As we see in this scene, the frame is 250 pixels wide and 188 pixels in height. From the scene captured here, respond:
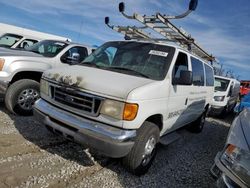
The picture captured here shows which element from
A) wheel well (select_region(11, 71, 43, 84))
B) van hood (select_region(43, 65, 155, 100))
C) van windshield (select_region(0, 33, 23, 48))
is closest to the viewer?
van hood (select_region(43, 65, 155, 100))

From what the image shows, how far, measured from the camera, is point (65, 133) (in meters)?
3.74

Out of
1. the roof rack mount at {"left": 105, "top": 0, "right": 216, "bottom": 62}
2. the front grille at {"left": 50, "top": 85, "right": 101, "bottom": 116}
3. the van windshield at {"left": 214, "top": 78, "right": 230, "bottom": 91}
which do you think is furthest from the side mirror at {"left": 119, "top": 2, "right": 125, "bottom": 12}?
the van windshield at {"left": 214, "top": 78, "right": 230, "bottom": 91}

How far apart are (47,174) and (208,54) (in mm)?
→ 6067

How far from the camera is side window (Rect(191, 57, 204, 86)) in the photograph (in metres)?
5.82

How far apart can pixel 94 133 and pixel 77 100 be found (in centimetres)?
58

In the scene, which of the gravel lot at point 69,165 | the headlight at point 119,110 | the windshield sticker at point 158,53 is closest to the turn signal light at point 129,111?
the headlight at point 119,110

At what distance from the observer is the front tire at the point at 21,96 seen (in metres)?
5.72

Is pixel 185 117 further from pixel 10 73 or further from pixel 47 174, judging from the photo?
pixel 10 73

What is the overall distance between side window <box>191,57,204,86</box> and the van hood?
6.96 feet

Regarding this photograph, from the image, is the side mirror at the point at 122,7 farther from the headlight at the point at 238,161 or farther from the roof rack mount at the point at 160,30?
the headlight at the point at 238,161

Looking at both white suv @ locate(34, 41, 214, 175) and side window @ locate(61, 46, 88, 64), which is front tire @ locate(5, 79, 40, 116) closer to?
side window @ locate(61, 46, 88, 64)

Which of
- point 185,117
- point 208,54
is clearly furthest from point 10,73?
point 208,54

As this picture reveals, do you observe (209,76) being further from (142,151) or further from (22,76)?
(22,76)

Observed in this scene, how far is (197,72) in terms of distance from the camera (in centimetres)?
611
